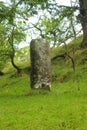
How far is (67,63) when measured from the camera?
3778cm

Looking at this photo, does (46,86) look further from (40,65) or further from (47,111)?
(47,111)

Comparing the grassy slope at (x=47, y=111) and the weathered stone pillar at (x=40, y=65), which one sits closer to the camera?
the grassy slope at (x=47, y=111)

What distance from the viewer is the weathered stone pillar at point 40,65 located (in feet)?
79.6

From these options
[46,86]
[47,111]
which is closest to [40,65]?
[46,86]

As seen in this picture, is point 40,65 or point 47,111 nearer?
point 47,111

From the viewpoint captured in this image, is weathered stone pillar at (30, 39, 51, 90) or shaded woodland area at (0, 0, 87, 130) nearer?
shaded woodland area at (0, 0, 87, 130)

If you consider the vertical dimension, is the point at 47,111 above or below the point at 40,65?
below

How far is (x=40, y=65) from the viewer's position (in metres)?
24.2

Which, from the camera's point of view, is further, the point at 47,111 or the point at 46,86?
the point at 46,86

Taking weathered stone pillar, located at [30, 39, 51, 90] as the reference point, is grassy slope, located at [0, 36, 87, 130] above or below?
below

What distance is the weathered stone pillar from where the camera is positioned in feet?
79.6

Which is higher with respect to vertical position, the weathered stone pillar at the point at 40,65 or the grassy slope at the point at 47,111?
the weathered stone pillar at the point at 40,65

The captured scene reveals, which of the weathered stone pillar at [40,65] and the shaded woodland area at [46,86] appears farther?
the weathered stone pillar at [40,65]

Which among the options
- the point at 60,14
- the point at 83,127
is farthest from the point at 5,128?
the point at 60,14
